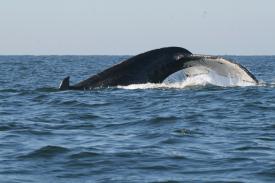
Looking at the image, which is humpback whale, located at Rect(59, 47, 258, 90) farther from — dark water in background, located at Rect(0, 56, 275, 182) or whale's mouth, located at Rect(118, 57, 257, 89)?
dark water in background, located at Rect(0, 56, 275, 182)

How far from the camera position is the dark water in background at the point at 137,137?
34.1 ft

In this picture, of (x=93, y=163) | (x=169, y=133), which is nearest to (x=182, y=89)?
(x=169, y=133)

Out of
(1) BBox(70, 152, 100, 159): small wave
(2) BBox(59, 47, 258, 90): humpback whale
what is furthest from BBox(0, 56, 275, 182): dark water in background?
(2) BBox(59, 47, 258, 90): humpback whale

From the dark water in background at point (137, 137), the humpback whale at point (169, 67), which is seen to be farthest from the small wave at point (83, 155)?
the humpback whale at point (169, 67)

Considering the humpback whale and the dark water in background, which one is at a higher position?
the humpback whale

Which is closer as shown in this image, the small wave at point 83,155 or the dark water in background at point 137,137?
the dark water in background at point 137,137

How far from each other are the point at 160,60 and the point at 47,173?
8.92m

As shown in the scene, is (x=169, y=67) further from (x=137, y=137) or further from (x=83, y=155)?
(x=83, y=155)

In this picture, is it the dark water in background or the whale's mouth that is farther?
the whale's mouth

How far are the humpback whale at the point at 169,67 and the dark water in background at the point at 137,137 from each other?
570 millimetres

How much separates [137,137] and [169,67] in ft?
19.3

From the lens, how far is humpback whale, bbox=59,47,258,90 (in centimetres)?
1848

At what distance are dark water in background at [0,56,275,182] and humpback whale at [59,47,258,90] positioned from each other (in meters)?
0.57

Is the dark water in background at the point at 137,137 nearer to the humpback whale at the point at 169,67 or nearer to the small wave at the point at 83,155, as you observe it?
the small wave at the point at 83,155
